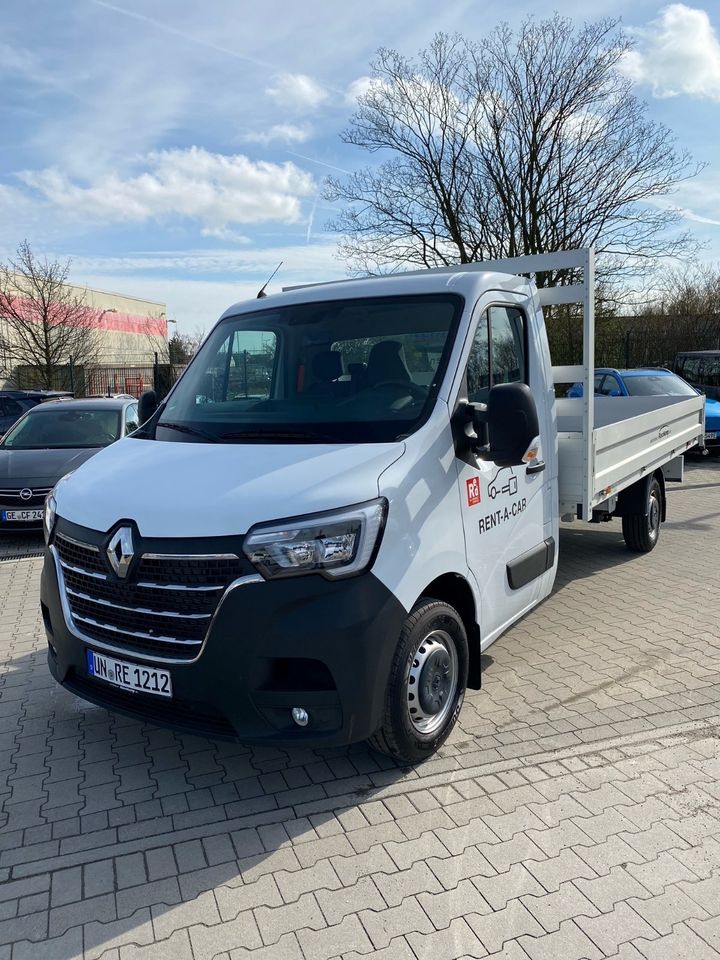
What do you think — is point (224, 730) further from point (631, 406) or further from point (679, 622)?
point (631, 406)

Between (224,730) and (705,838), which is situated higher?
(224,730)

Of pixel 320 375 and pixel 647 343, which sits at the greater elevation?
pixel 647 343

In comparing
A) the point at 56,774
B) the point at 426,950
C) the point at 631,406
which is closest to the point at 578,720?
the point at 426,950

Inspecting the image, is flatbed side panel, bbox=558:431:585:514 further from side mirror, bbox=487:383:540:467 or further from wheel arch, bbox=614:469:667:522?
wheel arch, bbox=614:469:667:522

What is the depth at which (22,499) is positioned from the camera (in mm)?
8555

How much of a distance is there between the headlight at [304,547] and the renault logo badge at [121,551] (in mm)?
524

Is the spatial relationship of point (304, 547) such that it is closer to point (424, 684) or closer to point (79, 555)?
point (424, 684)

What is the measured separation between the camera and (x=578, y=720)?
13.5 feet

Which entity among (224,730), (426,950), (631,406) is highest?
(631,406)

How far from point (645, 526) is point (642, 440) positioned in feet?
3.52

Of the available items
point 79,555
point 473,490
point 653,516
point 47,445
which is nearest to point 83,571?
point 79,555

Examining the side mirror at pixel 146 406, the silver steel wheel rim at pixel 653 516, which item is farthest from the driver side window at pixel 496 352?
the silver steel wheel rim at pixel 653 516

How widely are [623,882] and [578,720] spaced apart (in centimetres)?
134

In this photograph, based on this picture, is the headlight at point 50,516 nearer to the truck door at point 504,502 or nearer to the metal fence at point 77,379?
the truck door at point 504,502
